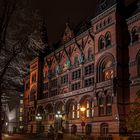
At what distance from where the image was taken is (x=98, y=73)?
5378 centimetres

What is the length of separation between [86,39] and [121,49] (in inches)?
470

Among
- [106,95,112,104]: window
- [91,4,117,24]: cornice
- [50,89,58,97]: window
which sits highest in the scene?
[91,4,117,24]: cornice

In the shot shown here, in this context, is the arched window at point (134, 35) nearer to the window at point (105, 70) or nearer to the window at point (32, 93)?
the window at point (105, 70)

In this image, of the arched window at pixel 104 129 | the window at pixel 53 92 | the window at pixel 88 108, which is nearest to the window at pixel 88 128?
the window at pixel 88 108

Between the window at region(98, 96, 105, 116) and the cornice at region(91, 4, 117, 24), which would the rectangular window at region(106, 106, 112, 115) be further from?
the cornice at region(91, 4, 117, 24)

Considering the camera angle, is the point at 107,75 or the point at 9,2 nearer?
the point at 9,2

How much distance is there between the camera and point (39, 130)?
74500 mm

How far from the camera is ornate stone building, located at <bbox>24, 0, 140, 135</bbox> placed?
48.3 meters

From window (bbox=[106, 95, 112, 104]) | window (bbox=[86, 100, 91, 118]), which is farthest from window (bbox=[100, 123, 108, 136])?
window (bbox=[86, 100, 91, 118])

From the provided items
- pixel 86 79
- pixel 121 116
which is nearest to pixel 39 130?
pixel 86 79

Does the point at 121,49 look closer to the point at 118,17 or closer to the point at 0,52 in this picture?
the point at 118,17

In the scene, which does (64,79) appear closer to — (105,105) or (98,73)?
(98,73)

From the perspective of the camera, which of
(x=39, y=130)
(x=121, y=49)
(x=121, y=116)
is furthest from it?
(x=39, y=130)

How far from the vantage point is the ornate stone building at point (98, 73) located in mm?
48312
